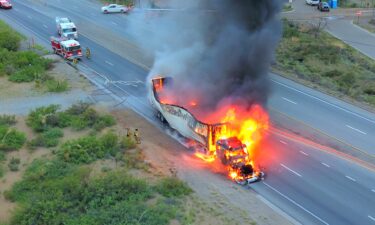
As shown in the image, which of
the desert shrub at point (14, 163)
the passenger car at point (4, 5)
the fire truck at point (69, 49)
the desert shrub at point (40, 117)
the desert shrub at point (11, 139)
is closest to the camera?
the desert shrub at point (14, 163)

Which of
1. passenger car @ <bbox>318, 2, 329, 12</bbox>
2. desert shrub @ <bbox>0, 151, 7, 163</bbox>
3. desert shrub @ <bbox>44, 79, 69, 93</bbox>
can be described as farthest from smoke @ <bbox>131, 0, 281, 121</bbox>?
passenger car @ <bbox>318, 2, 329, 12</bbox>

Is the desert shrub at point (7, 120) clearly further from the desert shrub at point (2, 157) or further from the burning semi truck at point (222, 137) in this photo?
the burning semi truck at point (222, 137)

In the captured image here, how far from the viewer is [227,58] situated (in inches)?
1126

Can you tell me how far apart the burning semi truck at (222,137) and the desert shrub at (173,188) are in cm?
270

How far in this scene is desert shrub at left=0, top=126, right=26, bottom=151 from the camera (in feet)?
85.3

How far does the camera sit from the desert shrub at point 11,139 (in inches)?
1024

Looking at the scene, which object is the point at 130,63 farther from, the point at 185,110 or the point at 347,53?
the point at 347,53

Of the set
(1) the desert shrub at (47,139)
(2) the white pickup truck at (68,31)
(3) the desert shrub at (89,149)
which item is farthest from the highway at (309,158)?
(1) the desert shrub at (47,139)

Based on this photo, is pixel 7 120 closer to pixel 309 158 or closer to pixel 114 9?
pixel 309 158

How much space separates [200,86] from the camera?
2870cm

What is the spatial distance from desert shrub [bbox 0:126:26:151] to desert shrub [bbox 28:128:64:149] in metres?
0.66

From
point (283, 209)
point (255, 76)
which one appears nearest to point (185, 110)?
point (255, 76)

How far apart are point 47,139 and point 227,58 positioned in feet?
37.8

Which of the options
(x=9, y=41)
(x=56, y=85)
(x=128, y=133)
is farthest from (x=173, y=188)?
(x=9, y=41)
